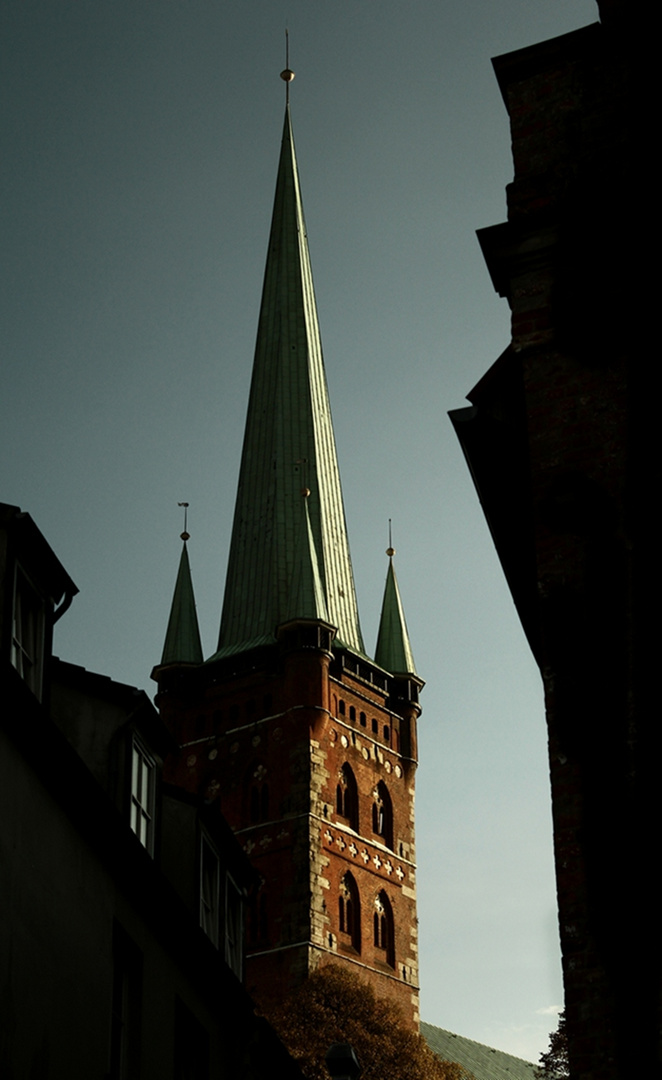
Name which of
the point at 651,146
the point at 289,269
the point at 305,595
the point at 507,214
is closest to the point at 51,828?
the point at 507,214

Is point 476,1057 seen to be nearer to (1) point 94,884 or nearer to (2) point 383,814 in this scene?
(2) point 383,814

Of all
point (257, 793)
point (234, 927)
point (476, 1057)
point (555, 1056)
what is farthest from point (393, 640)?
point (234, 927)

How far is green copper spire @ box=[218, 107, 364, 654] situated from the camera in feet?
262

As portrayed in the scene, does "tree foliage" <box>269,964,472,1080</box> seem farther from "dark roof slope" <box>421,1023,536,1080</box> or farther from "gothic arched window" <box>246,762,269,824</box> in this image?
"dark roof slope" <box>421,1023,536,1080</box>

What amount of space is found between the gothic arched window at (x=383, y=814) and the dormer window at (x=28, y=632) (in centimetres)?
6186

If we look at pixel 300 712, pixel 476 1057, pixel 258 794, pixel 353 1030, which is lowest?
pixel 353 1030

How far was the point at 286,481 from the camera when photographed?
83438mm

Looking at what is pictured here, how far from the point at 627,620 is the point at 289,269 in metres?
80.4

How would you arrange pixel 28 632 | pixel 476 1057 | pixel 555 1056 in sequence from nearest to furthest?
pixel 28 632, pixel 555 1056, pixel 476 1057

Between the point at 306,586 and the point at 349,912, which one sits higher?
the point at 306,586

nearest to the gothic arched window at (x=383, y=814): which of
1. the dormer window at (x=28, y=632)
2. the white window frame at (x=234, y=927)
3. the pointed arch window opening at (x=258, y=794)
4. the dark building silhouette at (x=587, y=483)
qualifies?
the pointed arch window opening at (x=258, y=794)

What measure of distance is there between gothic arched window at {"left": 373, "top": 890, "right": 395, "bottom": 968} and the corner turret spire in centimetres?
1398

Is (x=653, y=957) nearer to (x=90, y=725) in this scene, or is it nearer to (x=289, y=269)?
(x=90, y=725)

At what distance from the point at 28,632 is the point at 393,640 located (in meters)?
67.2
